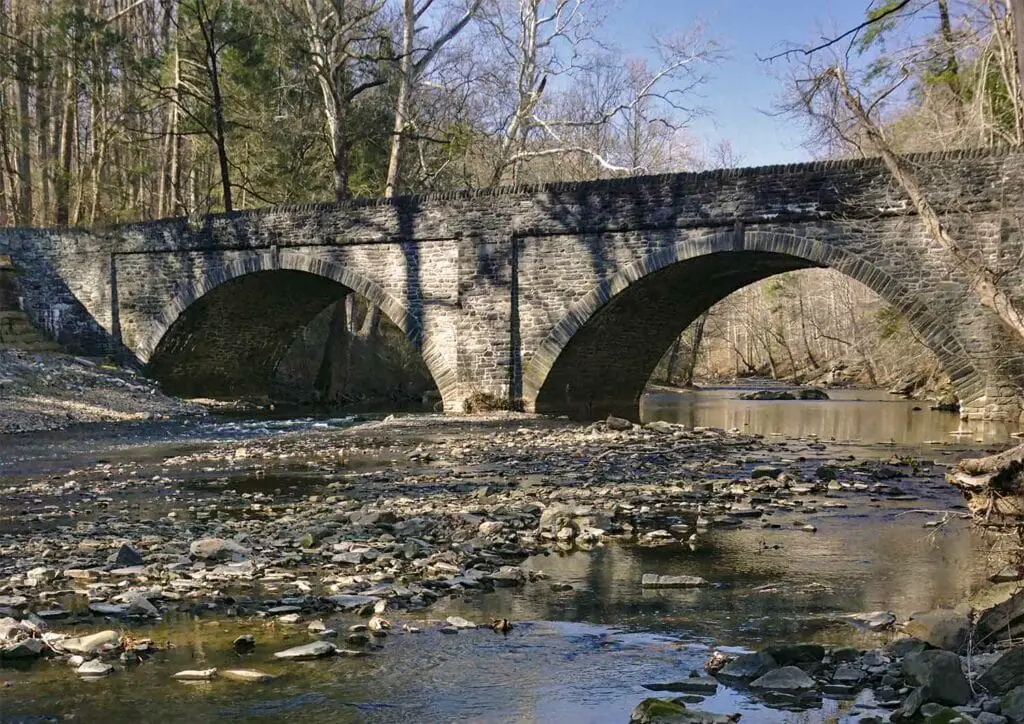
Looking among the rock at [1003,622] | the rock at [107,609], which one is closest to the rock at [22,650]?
the rock at [107,609]

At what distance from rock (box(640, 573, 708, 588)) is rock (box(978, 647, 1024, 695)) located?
2.34 meters

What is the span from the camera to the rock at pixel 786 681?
15.0ft

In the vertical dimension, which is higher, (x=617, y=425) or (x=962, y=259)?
(x=962, y=259)

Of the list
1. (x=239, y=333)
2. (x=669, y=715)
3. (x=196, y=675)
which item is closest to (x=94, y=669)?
(x=196, y=675)

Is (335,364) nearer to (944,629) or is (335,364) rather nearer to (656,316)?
(656,316)

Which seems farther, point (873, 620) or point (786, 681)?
point (873, 620)

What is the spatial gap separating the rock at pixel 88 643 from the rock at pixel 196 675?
21.3 inches

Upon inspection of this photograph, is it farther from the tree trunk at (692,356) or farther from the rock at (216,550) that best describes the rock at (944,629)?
the tree trunk at (692,356)

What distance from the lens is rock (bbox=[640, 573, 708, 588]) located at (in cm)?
651

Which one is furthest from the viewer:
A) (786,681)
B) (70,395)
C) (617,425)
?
(70,395)

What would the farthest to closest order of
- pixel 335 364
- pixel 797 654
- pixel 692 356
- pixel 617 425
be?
pixel 692 356 < pixel 335 364 < pixel 617 425 < pixel 797 654

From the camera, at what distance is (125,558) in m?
6.86

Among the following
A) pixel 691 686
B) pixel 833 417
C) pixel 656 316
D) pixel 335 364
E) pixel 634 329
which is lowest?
pixel 691 686

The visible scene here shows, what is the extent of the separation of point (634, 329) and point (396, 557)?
1470 cm
